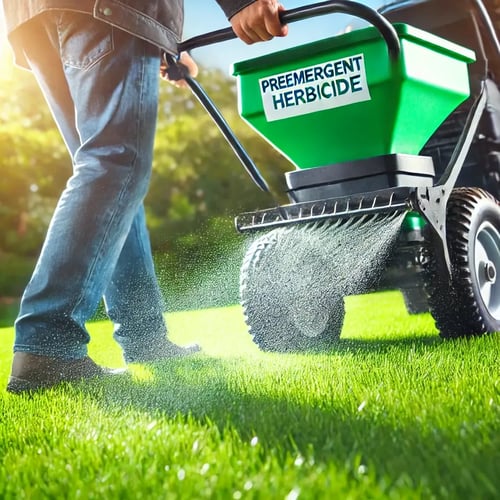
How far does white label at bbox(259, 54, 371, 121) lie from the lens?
214cm

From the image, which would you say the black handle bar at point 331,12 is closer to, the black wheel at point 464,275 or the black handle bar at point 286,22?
the black handle bar at point 286,22

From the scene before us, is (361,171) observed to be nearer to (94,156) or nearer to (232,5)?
(232,5)

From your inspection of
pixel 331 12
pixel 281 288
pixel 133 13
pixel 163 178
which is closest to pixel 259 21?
pixel 331 12

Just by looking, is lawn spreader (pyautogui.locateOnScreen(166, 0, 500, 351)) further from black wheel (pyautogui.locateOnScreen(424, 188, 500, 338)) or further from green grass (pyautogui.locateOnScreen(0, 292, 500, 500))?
green grass (pyautogui.locateOnScreen(0, 292, 500, 500))

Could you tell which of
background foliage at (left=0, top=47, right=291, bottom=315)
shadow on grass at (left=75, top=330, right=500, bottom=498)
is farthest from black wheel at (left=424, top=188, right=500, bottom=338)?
background foliage at (left=0, top=47, right=291, bottom=315)

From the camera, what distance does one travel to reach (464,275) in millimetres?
2127

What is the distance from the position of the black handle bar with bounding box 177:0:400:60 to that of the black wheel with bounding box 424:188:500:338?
47 centimetres

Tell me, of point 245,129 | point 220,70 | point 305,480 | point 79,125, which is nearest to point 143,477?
point 305,480

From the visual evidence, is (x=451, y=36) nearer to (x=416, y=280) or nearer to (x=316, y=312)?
(x=416, y=280)

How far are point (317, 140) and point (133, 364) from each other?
0.86 m

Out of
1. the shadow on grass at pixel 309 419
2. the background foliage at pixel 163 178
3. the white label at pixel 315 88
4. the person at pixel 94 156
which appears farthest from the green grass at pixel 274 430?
the background foliage at pixel 163 178

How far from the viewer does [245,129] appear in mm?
9719

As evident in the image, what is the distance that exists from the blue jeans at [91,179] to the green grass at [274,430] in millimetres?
189

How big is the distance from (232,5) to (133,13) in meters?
0.26
